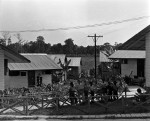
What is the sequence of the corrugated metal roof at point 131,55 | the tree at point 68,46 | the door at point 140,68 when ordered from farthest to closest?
the tree at point 68,46
the door at point 140,68
the corrugated metal roof at point 131,55

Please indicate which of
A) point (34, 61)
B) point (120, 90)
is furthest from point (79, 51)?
point (120, 90)

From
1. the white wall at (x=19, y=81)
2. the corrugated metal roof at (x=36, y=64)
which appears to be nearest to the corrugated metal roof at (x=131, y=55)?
the corrugated metal roof at (x=36, y=64)

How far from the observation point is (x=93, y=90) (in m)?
15.9

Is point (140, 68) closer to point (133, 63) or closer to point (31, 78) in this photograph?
point (133, 63)

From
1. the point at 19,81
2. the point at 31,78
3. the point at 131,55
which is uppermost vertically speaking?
the point at 131,55

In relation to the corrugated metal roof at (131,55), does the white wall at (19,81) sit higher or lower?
lower

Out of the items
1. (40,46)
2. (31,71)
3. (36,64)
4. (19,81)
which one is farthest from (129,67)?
(40,46)

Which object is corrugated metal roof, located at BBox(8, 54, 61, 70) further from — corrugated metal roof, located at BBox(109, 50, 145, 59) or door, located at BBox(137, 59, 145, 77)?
door, located at BBox(137, 59, 145, 77)

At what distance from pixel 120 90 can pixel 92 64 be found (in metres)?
47.6

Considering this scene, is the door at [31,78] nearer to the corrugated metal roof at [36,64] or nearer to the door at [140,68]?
the corrugated metal roof at [36,64]

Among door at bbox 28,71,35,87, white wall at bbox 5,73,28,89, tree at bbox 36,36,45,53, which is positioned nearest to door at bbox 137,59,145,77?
door at bbox 28,71,35,87

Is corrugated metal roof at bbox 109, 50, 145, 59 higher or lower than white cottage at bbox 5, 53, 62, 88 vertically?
higher

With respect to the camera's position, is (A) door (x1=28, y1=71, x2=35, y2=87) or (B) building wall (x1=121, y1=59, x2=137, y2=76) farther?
(B) building wall (x1=121, y1=59, x2=137, y2=76)

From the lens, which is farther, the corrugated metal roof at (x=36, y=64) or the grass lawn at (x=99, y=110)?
the corrugated metal roof at (x=36, y=64)
